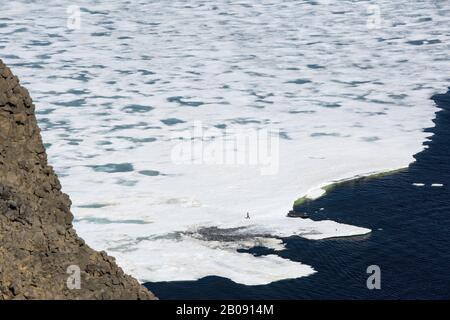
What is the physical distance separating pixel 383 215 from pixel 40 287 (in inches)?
382

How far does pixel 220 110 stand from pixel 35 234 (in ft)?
47.8

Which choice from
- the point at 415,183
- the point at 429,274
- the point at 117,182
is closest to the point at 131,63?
the point at 117,182

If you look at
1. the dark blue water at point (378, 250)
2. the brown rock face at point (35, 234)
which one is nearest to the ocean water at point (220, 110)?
the dark blue water at point (378, 250)

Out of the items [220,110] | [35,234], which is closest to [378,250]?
[220,110]

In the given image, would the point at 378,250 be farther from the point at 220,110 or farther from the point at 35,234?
the point at 35,234

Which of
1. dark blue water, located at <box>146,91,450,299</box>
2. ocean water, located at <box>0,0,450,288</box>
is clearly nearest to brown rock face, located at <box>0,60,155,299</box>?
dark blue water, located at <box>146,91,450,299</box>

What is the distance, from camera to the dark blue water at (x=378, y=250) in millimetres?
12016

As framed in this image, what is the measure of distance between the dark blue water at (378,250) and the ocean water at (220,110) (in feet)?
0.49

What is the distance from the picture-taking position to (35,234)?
6047mm

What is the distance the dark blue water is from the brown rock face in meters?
5.15

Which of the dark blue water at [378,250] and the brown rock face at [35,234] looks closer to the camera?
the brown rock face at [35,234]

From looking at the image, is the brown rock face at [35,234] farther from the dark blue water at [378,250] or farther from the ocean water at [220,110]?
the ocean water at [220,110]

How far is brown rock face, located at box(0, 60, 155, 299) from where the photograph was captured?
228 inches
